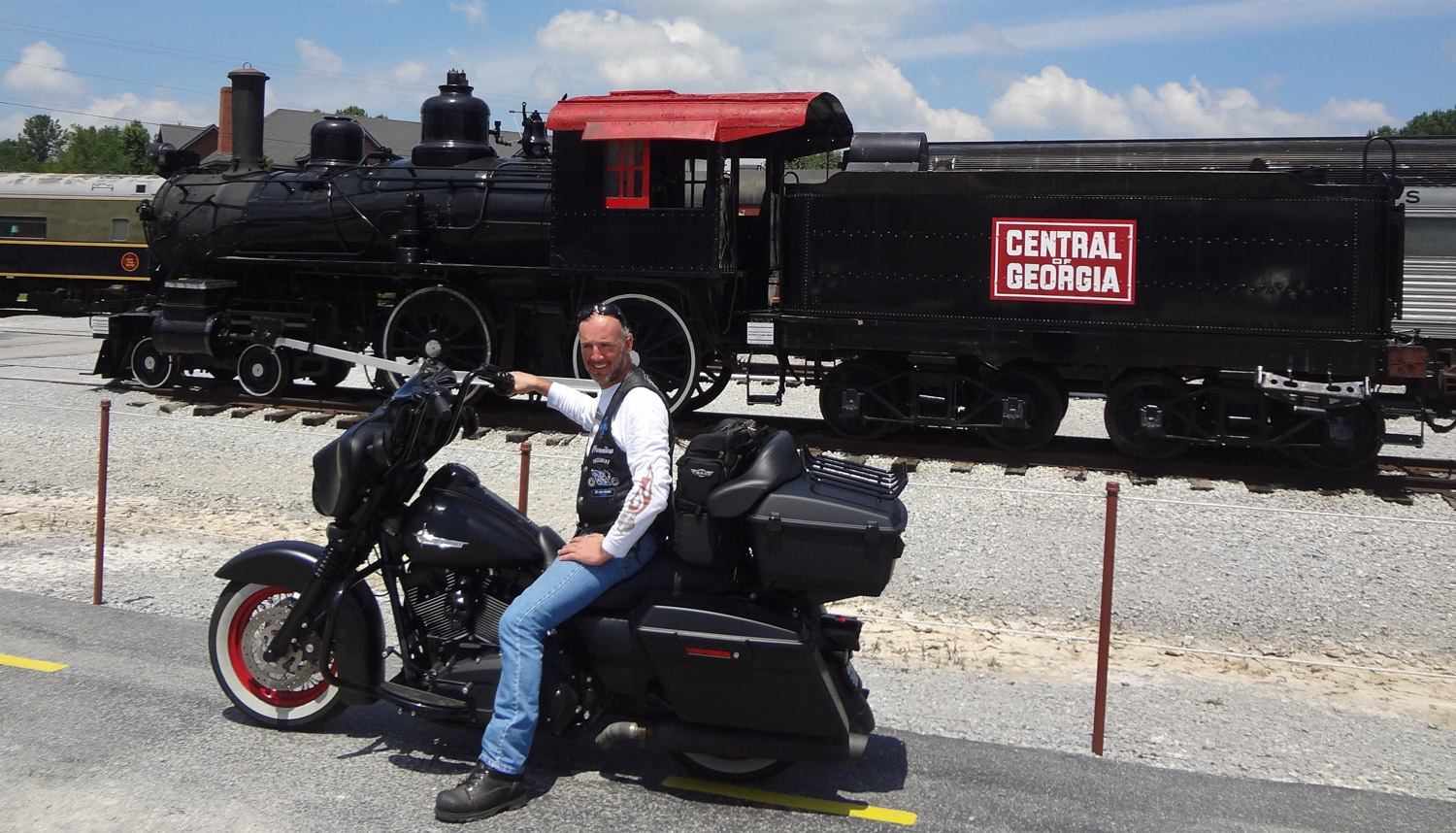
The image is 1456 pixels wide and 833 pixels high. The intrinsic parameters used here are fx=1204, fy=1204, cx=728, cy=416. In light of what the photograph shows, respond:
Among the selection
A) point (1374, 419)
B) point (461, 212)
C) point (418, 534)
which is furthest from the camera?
point (461, 212)

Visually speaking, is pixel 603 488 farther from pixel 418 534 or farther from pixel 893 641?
pixel 893 641

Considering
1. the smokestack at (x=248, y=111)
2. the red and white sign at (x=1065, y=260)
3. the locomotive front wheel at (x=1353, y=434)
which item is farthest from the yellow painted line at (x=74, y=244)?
the locomotive front wheel at (x=1353, y=434)

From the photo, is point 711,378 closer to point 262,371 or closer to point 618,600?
point 262,371

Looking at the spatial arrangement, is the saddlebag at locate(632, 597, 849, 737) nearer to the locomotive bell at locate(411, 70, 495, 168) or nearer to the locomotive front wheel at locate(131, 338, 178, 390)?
the locomotive bell at locate(411, 70, 495, 168)

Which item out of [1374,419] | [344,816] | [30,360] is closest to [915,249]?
[1374,419]

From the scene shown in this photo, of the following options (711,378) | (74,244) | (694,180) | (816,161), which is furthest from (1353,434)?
(74,244)

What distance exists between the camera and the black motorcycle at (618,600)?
3857 millimetres

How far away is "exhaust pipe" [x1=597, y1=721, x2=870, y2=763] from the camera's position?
3982 mm

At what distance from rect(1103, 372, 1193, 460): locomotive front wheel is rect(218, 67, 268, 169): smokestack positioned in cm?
1304

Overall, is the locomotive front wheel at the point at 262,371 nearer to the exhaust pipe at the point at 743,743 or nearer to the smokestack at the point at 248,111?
the smokestack at the point at 248,111

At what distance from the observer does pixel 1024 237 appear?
35.4 feet

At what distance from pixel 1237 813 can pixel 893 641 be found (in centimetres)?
215

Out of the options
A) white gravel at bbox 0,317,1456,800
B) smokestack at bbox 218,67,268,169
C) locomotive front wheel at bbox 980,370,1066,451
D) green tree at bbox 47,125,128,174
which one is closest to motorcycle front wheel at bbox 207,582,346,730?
white gravel at bbox 0,317,1456,800

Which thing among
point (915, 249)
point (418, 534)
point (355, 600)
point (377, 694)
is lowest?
point (377, 694)
